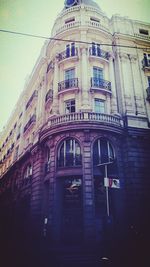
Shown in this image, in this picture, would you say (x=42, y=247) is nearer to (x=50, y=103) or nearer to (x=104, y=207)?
(x=104, y=207)

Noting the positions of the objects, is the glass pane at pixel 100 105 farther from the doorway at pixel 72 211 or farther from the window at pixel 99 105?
the doorway at pixel 72 211

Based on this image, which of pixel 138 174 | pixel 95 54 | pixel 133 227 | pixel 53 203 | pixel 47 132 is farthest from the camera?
pixel 95 54

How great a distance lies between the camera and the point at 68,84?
17.5m

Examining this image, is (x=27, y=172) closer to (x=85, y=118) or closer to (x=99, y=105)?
(x=85, y=118)

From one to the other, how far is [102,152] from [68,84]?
21.3 ft

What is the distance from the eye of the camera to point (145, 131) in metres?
16.0

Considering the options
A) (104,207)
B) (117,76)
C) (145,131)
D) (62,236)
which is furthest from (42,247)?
(117,76)

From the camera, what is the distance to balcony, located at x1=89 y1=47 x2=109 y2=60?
60.7 ft

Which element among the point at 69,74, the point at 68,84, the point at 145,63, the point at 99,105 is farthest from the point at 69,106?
the point at 145,63

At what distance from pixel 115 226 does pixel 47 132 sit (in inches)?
313

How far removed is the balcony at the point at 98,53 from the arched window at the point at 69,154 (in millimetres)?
8459

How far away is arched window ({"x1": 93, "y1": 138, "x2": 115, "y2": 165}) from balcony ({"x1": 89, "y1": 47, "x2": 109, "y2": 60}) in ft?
26.4

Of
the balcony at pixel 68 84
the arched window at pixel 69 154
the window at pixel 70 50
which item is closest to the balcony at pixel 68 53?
the window at pixel 70 50

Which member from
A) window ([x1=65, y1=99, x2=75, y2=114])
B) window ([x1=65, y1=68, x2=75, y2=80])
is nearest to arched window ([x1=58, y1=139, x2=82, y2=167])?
window ([x1=65, y1=99, x2=75, y2=114])
